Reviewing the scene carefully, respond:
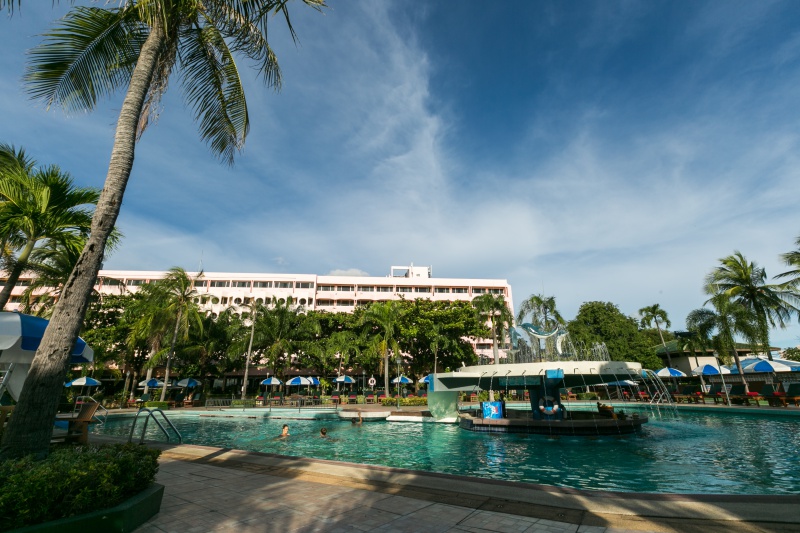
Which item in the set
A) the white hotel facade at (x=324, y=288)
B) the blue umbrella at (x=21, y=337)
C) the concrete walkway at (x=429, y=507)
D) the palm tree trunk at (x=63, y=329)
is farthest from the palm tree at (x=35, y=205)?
the white hotel facade at (x=324, y=288)

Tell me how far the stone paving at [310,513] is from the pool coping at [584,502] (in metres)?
0.36

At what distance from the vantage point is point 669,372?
33344mm

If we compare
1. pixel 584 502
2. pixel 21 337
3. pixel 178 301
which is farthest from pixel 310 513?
pixel 178 301

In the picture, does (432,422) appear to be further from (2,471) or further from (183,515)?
(2,471)


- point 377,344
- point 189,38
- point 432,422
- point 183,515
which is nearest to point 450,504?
point 183,515

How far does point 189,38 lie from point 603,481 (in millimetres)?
15627

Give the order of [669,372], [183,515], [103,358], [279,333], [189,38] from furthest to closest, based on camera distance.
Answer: [279,333] < [103,358] < [669,372] < [189,38] < [183,515]

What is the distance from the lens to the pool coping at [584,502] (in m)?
4.99

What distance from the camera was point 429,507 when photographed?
19.0ft

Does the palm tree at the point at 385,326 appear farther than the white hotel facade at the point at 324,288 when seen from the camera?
No

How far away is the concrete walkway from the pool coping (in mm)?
13

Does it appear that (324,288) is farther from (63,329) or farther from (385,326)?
(63,329)

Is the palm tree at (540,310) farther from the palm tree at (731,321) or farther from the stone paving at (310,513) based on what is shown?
the stone paving at (310,513)

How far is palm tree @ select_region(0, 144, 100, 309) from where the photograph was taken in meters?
9.45
